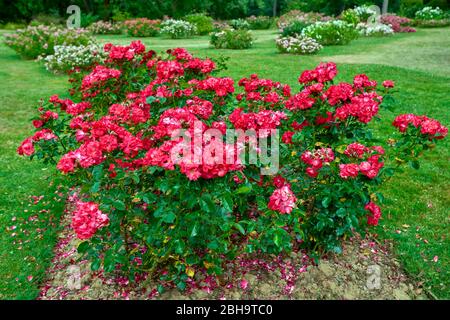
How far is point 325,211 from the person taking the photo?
311 cm

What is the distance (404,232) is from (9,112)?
23.4ft

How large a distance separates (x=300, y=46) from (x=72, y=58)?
22.5 feet

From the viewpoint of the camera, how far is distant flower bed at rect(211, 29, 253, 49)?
15359 mm

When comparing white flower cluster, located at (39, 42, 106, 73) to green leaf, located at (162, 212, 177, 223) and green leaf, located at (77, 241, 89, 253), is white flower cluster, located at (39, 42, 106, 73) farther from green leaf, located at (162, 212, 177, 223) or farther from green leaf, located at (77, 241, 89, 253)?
green leaf, located at (162, 212, 177, 223)

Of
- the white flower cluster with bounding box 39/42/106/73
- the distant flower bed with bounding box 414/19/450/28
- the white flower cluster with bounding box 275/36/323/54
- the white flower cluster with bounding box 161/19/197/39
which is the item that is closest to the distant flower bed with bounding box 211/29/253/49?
the white flower cluster with bounding box 275/36/323/54

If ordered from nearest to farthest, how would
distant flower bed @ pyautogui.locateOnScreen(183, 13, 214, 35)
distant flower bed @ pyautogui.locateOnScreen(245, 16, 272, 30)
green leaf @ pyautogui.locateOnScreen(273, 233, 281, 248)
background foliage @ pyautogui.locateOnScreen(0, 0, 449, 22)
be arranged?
1. green leaf @ pyautogui.locateOnScreen(273, 233, 281, 248)
2. distant flower bed @ pyautogui.locateOnScreen(183, 13, 214, 35)
3. distant flower bed @ pyautogui.locateOnScreen(245, 16, 272, 30)
4. background foliage @ pyautogui.locateOnScreen(0, 0, 449, 22)

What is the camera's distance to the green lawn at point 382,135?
3.55 metres

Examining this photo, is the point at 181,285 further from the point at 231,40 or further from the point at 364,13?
the point at 364,13

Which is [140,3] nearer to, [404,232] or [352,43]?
[352,43]

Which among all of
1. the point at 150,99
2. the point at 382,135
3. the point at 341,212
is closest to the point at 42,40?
the point at 382,135

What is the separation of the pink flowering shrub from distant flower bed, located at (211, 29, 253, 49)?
11872 mm

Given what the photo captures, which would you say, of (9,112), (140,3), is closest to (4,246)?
(9,112)

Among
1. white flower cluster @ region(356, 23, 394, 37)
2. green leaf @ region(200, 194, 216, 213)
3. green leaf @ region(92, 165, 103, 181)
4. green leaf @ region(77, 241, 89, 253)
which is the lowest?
green leaf @ region(77, 241, 89, 253)

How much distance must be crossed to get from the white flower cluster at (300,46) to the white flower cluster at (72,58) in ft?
19.0
